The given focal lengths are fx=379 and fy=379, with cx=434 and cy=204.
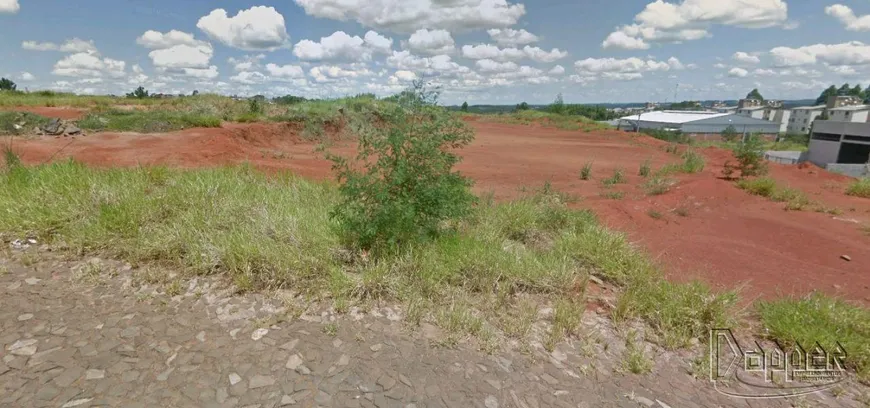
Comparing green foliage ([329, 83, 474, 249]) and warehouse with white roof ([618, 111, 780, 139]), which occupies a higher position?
green foliage ([329, 83, 474, 249])

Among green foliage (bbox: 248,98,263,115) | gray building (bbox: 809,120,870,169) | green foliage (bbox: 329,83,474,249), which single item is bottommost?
gray building (bbox: 809,120,870,169)

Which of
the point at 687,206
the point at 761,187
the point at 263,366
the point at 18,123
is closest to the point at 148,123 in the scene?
the point at 18,123

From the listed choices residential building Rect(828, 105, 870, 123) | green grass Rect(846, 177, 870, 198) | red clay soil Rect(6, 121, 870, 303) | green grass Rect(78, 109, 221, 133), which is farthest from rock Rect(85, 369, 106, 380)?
residential building Rect(828, 105, 870, 123)

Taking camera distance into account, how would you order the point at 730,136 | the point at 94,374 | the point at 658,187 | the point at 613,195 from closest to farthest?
1. the point at 94,374
2. the point at 613,195
3. the point at 658,187
4. the point at 730,136

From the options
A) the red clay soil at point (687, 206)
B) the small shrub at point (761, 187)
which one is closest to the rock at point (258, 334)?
the red clay soil at point (687, 206)

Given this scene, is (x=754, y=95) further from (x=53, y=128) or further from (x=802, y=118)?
(x=53, y=128)

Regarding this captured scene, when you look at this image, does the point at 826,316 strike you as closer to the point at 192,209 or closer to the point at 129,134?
the point at 192,209

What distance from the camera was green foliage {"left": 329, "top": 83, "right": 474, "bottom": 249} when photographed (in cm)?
357

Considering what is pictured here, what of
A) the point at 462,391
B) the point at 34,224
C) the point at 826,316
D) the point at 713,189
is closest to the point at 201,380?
the point at 462,391

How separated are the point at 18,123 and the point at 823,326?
17.7 meters

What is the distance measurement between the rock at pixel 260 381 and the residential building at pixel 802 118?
9625 centimetres

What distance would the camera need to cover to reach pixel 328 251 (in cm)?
359

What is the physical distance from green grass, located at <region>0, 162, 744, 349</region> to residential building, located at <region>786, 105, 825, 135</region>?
93.3m

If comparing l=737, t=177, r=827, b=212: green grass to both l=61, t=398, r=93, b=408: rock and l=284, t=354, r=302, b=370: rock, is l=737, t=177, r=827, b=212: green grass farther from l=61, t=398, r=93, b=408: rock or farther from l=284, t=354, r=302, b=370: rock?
l=61, t=398, r=93, b=408: rock
